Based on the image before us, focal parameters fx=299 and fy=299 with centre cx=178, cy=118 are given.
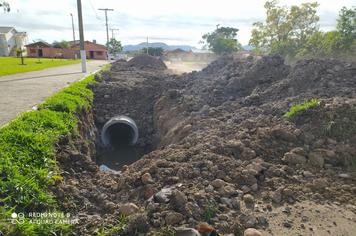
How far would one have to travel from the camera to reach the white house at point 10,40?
50.9m

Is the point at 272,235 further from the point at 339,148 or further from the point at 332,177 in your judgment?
the point at 339,148

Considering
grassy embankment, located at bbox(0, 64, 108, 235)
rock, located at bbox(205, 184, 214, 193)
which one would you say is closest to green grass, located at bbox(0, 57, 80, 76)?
grassy embankment, located at bbox(0, 64, 108, 235)

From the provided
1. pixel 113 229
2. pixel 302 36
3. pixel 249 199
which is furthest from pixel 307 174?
pixel 302 36

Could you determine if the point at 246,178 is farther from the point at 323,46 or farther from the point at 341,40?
the point at 323,46

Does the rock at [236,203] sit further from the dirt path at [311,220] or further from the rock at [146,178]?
the rock at [146,178]

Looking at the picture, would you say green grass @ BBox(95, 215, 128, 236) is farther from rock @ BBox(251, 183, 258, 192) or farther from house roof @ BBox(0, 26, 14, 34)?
house roof @ BBox(0, 26, 14, 34)

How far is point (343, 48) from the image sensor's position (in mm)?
15844

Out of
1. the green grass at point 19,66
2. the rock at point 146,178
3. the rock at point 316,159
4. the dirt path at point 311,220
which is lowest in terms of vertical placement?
the dirt path at point 311,220

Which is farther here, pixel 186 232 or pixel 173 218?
pixel 173 218

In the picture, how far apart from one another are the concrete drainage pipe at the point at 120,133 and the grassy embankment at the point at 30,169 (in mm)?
3324

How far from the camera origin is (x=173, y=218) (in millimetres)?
3480

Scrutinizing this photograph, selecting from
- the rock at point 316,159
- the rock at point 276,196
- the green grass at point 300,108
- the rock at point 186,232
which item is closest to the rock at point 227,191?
the rock at point 276,196

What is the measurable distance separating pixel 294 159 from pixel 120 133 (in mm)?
7991

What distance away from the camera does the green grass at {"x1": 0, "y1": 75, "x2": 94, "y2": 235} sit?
3.29 meters
